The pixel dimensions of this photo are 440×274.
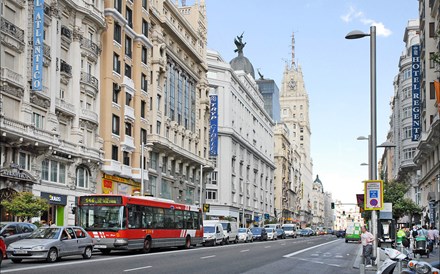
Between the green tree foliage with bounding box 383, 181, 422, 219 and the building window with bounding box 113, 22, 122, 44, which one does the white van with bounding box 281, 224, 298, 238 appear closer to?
the green tree foliage with bounding box 383, 181, 422, 219

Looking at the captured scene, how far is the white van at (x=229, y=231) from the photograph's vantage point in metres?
55.4

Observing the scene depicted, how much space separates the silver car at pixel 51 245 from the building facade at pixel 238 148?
6820cm

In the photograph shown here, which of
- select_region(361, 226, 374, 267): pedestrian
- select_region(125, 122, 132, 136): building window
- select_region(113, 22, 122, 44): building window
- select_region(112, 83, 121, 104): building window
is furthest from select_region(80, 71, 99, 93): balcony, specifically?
select_region(361, 226, 374, 267): pedestrian

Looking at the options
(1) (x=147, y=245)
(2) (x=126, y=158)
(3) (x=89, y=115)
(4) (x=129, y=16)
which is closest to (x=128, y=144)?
(2) (x=126, y=158)

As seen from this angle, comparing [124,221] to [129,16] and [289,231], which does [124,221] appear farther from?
[289,231]

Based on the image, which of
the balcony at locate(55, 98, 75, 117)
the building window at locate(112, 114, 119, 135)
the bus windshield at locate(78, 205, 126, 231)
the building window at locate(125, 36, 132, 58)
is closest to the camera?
the bus windshield at locate(78, 205, 126, 231)

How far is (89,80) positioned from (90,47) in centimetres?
238

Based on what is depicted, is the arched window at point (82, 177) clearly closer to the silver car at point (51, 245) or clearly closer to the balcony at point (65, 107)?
the balcony at point (65, 107)

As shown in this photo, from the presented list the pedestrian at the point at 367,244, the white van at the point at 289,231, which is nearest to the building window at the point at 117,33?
the pedestrian at the point at 367,244

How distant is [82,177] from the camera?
47094 millimetres

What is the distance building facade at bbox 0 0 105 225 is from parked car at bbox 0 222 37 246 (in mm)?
8811

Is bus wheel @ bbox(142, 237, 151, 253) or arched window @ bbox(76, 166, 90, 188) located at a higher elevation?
arched window @ bbox(76, 166, 90, 188)

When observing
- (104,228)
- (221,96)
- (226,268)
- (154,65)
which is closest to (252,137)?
(221,96)

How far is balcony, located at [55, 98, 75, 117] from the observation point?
4312 cm
